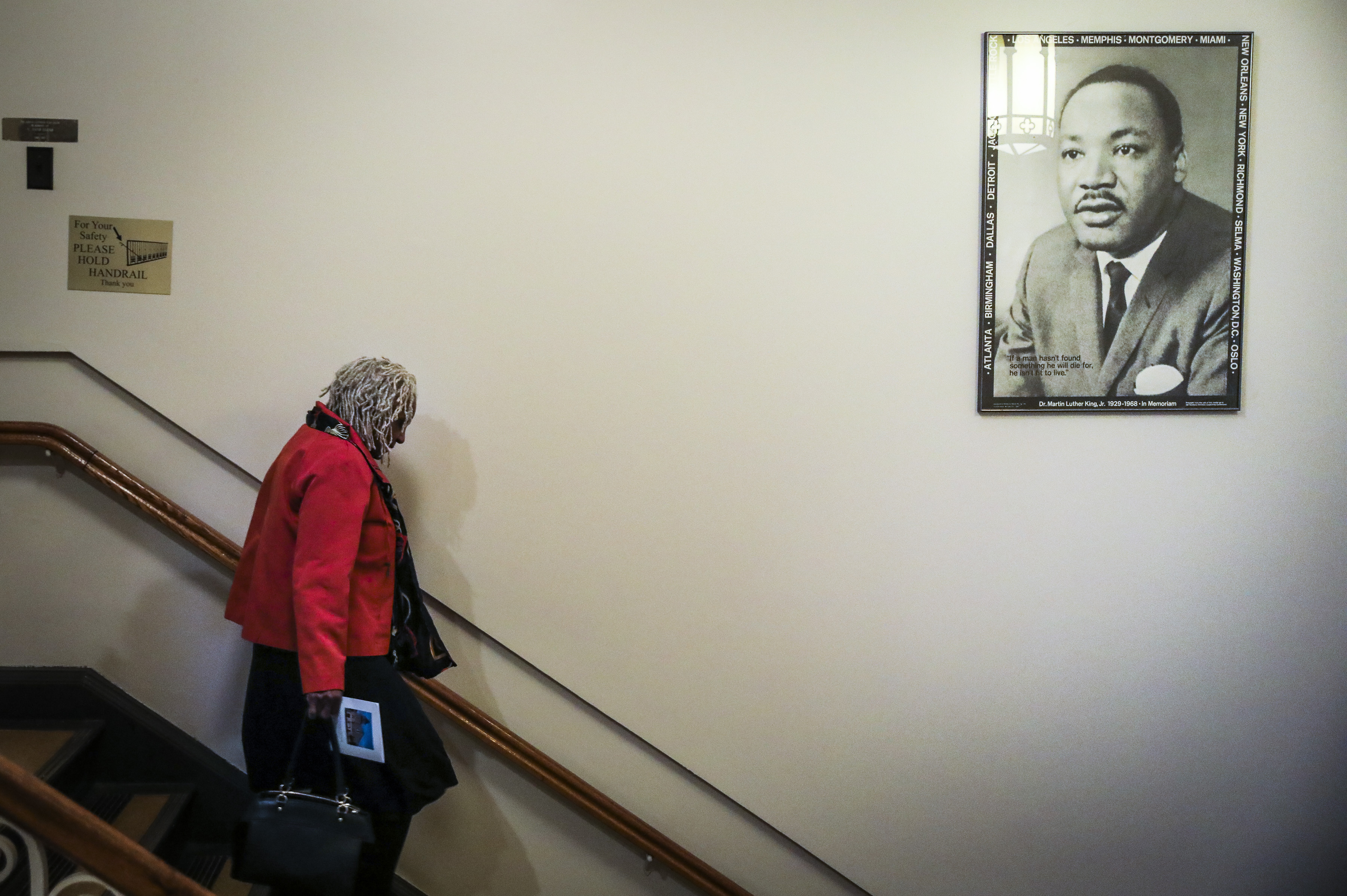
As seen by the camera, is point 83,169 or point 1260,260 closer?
point 83,169

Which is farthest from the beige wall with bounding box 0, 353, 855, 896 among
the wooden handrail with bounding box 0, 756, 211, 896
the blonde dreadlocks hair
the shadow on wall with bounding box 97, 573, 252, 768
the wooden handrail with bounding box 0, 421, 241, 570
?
the wooden handrail with bounding box 0, 756, 211, 896

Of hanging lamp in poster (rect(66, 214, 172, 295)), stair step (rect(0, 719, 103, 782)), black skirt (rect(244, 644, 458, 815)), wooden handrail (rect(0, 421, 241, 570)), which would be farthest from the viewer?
hanging lamp in poster (rect(66, 214, 172, 295))

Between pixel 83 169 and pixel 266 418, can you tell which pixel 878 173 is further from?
pixel 83 169

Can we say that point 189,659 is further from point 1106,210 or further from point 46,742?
point 1106,210

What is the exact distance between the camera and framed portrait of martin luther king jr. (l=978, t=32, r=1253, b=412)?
2.41m

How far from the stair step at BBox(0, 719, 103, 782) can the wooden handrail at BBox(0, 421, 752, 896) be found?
0.63 metres

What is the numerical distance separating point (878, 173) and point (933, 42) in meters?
0.45

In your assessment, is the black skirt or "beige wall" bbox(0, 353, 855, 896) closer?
the black skirt

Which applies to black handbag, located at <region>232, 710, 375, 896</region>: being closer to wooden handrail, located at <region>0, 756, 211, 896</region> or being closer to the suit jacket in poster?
wooden handrail, located at <region>0, 756, 211, 896</region>

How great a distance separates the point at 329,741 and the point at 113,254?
5.37 ft

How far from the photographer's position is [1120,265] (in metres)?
2.42

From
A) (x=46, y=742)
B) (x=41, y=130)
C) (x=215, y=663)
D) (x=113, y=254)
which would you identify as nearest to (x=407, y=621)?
(x=215, y=663)

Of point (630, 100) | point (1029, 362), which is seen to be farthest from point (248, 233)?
point (1029, 362)

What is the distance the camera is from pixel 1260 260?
8.11 feet
